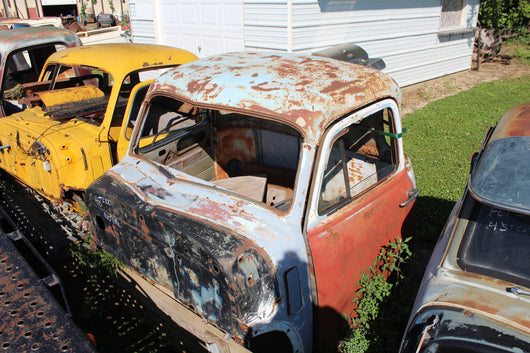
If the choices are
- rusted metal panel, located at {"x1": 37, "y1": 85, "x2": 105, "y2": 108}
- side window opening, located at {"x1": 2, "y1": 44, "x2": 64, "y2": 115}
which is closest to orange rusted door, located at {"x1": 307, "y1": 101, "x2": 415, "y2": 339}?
rusted metal panel, located at {"x1": 37, "y1": 85, "x2": 105, "y2": 108}

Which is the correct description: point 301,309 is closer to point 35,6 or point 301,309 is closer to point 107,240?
point 107,240

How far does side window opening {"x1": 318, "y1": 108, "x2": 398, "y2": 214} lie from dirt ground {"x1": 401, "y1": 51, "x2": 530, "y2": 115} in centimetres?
595

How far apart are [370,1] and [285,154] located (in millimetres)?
6550

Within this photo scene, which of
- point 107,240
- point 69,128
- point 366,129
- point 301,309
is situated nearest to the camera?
point 301,309

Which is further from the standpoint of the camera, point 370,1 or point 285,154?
point 370,1

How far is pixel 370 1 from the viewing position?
890 centimetres

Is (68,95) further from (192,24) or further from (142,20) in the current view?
(142,20)

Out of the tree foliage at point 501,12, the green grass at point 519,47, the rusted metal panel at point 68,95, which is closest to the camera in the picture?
the rusted metal panel at point 68,95

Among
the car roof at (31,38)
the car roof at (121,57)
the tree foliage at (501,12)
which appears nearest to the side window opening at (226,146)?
the car roof at (121,57)

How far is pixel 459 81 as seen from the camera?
11648 mm

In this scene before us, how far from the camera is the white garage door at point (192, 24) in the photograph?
28.0 ft

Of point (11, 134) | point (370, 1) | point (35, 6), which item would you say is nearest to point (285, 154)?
point (11, 134)

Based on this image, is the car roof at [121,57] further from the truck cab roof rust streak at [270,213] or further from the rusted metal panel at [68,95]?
the truck cab roof rust streak at [270,213]

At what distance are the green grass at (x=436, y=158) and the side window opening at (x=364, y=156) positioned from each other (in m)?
0.80
